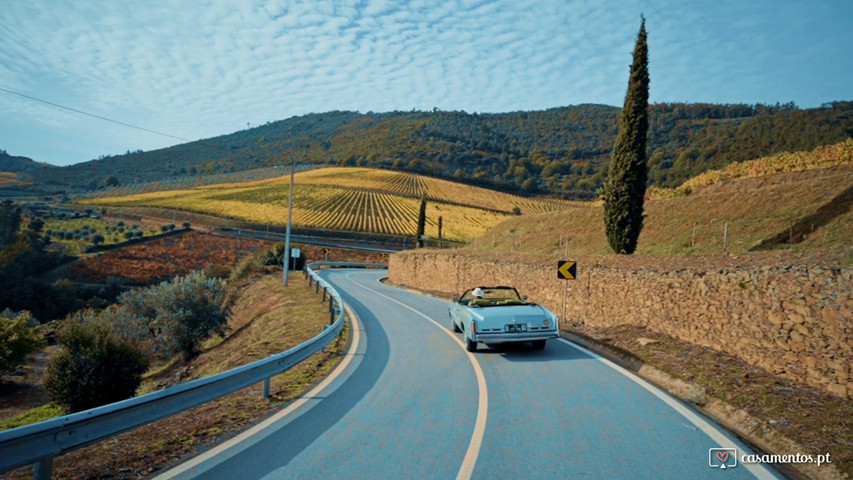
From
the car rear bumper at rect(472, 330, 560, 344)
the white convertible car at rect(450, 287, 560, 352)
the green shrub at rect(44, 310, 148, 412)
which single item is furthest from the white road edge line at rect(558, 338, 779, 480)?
the green shrub at rect(44, 310, 148, 412)

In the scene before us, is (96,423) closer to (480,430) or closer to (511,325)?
(480,430)

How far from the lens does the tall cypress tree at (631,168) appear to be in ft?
58.5

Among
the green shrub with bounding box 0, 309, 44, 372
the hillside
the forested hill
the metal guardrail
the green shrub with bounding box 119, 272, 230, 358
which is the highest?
the forested hill

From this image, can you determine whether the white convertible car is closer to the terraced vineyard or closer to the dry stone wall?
the dry stone wall

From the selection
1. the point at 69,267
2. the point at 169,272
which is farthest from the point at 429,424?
the point at 69,267

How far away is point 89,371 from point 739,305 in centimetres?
1185

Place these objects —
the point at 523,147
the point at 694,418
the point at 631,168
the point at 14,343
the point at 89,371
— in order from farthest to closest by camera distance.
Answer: the point at 523,147 < the point at 631,168 < the point at 14,343 < the point at 89,371 < the point at 694,418

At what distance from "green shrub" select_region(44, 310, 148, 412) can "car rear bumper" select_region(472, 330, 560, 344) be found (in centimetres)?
726

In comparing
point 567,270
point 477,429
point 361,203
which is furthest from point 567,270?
point 361,203

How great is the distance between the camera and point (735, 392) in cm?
652

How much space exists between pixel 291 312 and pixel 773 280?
16093 millimetres

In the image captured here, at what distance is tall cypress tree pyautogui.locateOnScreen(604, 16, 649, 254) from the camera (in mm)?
17844

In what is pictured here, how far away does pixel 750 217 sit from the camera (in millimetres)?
19422

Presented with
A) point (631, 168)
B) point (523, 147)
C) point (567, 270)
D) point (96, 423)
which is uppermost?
point (523, 147)
